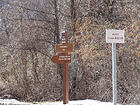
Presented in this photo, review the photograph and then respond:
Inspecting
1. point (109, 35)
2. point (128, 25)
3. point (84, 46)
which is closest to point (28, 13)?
point (84, 46)

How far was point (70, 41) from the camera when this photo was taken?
1130cm

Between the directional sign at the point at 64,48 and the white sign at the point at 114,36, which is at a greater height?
the white sign at the point at 114,36

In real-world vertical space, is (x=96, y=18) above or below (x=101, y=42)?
above

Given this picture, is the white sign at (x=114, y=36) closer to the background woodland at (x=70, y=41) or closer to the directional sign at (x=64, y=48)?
the directional sign at (x=64, y=48)

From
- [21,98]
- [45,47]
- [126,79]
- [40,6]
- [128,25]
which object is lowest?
[21,98]

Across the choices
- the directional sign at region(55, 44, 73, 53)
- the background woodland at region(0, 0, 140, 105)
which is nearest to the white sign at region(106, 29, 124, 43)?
the directional sign at region(55, 44, 73, 53)

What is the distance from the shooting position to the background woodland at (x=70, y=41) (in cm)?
999

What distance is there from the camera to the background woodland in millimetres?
9992

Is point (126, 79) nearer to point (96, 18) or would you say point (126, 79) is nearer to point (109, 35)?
point (96, 18)

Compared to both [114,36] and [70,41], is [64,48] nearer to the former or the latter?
[114,36]

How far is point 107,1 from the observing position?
37.1 feet

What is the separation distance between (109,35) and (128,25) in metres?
4.18

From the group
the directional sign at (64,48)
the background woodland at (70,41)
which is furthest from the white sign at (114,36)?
the background woodland at (70,41)

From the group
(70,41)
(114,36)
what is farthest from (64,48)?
(70,41)
